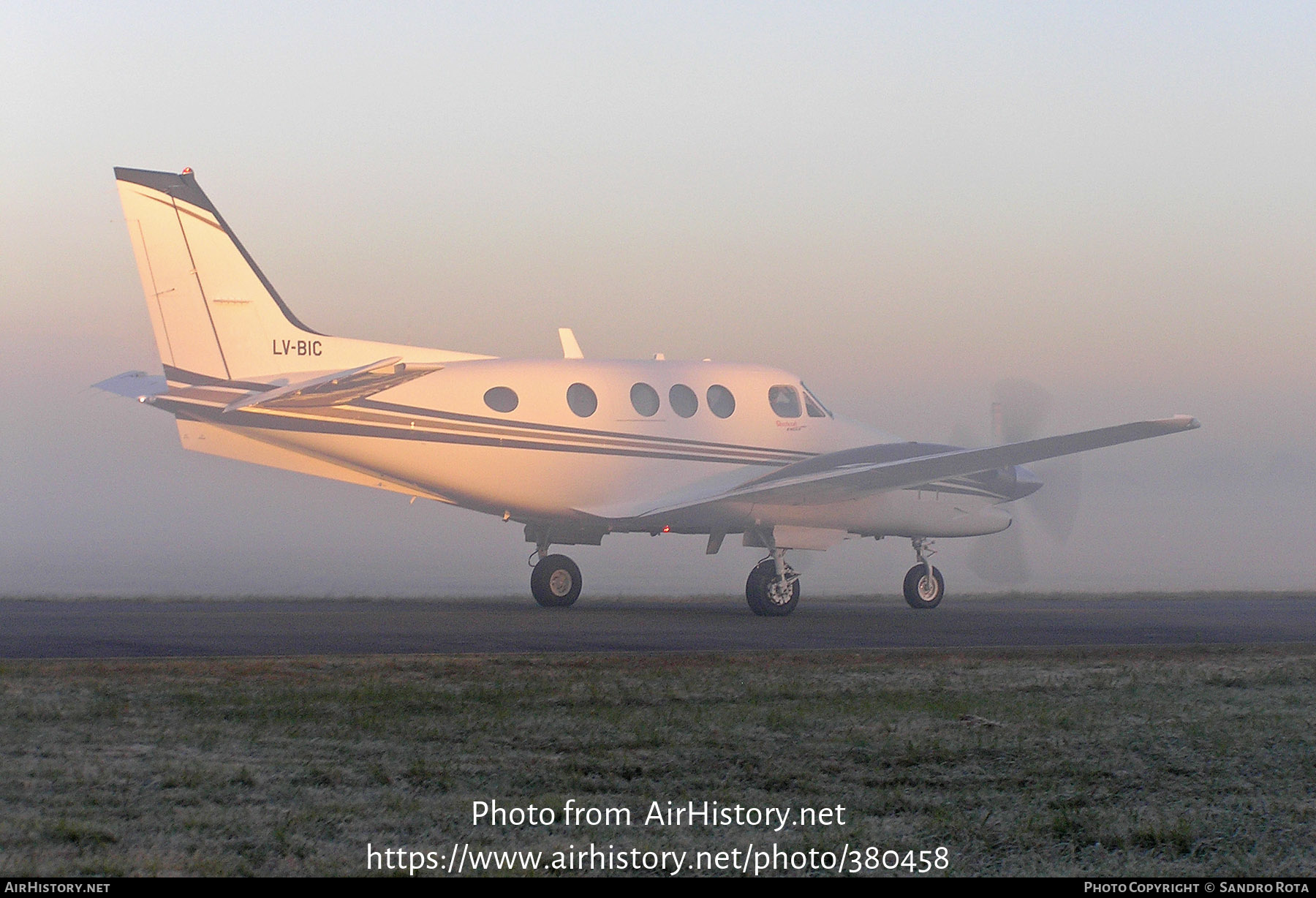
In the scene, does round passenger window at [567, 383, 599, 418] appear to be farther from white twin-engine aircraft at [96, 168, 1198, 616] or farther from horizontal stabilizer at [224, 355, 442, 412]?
horizontal stabilizer at [224, 355, 442, 412]

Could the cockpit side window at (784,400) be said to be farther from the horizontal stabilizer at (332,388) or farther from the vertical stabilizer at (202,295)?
the vertical stabilizer at (202,295)

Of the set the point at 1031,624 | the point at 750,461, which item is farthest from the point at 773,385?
the point at 1031,624

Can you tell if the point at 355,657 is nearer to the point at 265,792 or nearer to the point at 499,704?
the point at 499,704

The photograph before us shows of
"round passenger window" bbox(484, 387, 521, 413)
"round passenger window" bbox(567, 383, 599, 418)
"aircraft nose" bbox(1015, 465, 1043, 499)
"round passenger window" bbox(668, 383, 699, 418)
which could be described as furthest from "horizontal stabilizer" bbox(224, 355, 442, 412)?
"aircraft nose" bbox(1015, 465, 1043, 499)

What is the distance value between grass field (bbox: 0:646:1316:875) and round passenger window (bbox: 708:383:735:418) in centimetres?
1062

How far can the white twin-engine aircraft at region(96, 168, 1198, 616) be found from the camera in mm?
20875

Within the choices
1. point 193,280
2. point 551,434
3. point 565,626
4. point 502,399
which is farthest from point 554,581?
point 193,280

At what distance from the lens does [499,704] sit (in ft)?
36.1

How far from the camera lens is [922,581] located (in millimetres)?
26578

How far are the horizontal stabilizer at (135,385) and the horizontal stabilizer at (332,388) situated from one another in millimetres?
1720

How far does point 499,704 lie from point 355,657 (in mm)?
3635

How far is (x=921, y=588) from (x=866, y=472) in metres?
4.64

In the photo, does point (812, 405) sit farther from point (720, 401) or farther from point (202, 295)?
point (202, 295)
